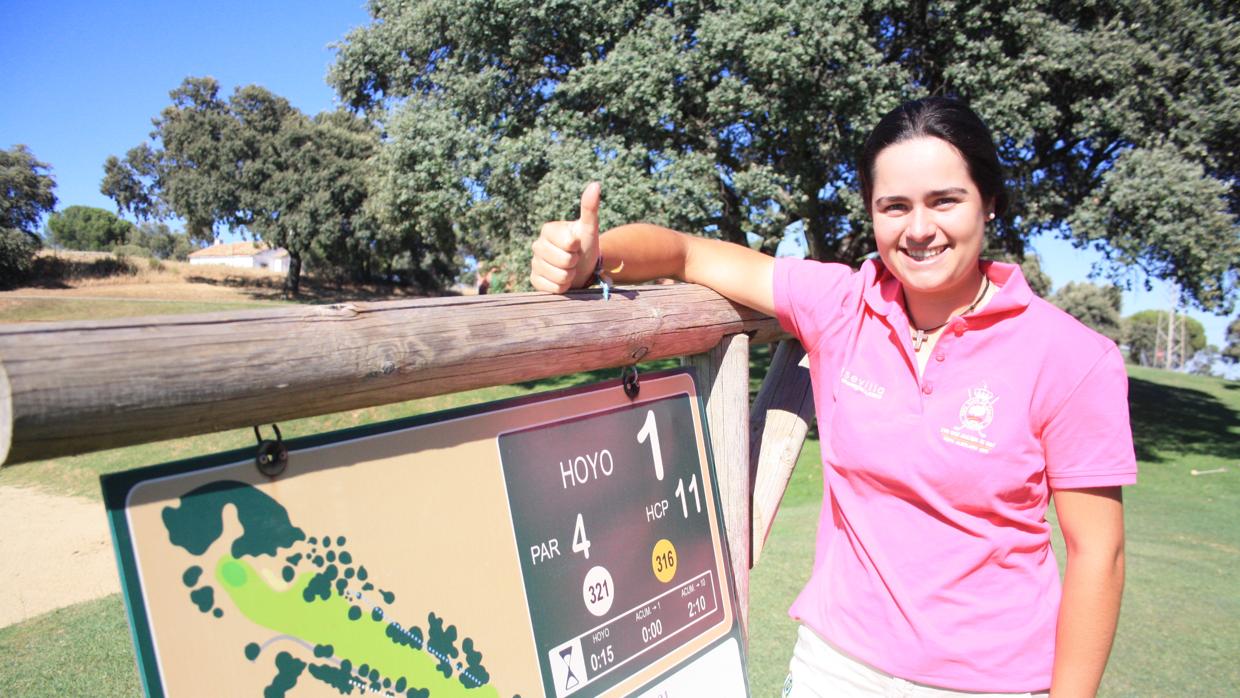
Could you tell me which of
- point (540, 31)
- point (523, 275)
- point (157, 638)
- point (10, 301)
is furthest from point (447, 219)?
point (10, 301)

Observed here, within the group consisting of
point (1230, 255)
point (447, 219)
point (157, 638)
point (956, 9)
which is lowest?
point (1230, 255)

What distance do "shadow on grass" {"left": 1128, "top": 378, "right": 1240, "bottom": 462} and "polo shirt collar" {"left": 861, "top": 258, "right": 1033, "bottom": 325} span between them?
12.0m

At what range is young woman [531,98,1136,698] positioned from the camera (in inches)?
61.6

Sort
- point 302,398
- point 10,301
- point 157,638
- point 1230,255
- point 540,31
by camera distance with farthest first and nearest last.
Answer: point 10,301, point 540,31, point 1230,255, point 302,398, point 157,638

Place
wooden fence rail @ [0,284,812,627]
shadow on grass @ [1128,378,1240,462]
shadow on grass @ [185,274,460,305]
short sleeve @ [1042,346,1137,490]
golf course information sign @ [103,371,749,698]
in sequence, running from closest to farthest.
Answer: wooden fence rail @ [0,284,812,627] < golf course information sign @ [103,371,749,698] < short sleeve @ [1042,346,1137,490] < shadow on grass @ [1128,378,1240,462] < shadow on grass @ [185,274,460,305]

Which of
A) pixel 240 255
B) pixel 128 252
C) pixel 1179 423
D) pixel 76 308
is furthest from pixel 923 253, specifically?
pixel 240 255

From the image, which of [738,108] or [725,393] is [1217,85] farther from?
[725,393]

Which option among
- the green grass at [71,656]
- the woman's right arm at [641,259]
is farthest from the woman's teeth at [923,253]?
the green grass at [71,656]

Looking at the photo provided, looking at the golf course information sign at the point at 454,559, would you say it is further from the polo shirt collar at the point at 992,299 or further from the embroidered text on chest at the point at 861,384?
the polo shirt collar at the point at 992,299

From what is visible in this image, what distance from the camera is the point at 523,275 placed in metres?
11.3

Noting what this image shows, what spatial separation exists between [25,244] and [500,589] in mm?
30913

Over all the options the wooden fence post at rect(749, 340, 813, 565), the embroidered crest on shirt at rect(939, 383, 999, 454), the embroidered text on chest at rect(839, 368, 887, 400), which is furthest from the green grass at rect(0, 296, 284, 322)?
the embroidered crest on shirt at rect(939, 383, 999, 454)

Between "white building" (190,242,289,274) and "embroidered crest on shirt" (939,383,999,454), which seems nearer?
"embroidered crest on shirt" (939,383,999,454)

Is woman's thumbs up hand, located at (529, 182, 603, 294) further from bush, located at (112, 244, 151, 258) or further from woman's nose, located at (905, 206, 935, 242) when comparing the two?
bush, located at (112, 244, 151, 258)
